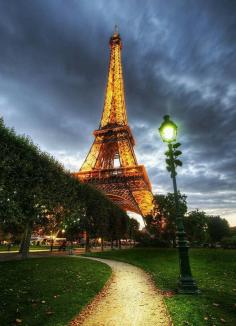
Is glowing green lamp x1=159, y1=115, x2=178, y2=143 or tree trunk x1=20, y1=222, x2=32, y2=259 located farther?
tree trunk x1=20, y1=222, x2=32, y2=259

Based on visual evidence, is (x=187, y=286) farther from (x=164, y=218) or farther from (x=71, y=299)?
(x=164, y=218)

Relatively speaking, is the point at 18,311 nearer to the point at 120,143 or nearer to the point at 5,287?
the point at 5,287

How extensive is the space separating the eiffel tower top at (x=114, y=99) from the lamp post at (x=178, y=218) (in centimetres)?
5319

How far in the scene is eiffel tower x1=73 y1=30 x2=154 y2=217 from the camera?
175ft

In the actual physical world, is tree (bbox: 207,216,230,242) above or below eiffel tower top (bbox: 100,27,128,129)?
below

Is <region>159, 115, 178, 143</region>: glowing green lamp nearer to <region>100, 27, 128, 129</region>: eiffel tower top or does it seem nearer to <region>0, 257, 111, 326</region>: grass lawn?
<region>0, 257, 111, 326</region>: grass lawn

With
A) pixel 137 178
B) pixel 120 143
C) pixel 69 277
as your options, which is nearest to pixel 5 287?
pixel 69 277

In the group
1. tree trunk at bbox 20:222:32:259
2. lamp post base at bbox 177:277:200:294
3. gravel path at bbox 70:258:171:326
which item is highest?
tree trunk at bbox 20:222:32:259

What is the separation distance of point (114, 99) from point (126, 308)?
209 feet

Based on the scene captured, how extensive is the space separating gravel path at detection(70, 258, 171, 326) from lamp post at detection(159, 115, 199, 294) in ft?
3.47

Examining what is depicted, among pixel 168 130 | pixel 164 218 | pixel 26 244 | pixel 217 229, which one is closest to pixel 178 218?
pixel 168 130

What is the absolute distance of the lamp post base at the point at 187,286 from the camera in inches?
342

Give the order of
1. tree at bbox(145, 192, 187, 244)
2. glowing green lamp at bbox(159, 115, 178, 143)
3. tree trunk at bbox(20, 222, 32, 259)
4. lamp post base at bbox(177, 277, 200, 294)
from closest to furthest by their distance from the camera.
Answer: lamp post base at bbox(177, 277, 200, 294), glowing green lamp at bbox(159, 115, 178, 143), tree trunk at bbox(20, 222, 32, 259), tree at bbox(145, 192, 187, 244)

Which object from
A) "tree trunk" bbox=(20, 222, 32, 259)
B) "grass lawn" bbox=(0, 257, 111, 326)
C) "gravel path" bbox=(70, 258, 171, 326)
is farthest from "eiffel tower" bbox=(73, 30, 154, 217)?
"gravel path" bbox=(70, 258, 171, 326)
